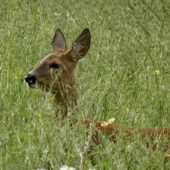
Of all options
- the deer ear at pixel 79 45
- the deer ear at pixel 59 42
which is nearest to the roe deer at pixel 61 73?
the deer ear at pixel 79 45

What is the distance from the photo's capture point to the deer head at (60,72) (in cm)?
378

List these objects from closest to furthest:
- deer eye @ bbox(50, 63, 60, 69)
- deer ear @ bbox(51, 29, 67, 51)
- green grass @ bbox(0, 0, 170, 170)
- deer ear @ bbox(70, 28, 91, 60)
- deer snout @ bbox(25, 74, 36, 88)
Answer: green grass @ bbox(0, 0, 170, 170) < deer snout @ bbox(25, 74, 36, 88) < deer eye @ bbox(50, 63, 60, 69) < deer ear @ bbox(70, 28, 91, 60) < deer ear @ bbox(51, 29, 67, 51)

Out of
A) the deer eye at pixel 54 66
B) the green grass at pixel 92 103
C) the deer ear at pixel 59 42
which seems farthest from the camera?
the deer ear at pixel 59 42

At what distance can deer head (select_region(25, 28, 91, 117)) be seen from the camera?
3779mm

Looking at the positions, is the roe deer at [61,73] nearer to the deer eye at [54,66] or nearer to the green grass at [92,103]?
the deer eye at [54,66]

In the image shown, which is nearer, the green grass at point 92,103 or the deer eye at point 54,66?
the green grass at point 92,103

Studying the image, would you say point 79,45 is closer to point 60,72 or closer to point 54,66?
point 54,66

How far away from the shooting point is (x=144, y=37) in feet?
21.7

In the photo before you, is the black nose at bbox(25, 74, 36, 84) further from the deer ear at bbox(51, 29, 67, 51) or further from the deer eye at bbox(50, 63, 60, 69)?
the deer ear at bbox(51, 29, 67, 51)

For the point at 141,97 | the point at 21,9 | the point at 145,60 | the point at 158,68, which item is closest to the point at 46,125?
the point at 141,97

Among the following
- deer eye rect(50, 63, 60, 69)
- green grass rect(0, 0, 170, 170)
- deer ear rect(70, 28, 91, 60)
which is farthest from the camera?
deer ear rect(70, 28, 91, 60)

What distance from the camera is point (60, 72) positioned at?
12.7 feet

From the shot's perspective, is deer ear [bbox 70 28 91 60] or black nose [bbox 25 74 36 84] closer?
black nose [bbox 25 74 36 84]

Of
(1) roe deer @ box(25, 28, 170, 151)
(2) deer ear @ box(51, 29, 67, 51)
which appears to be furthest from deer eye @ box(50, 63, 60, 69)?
(2) deer ear @ box(51, 29, 67, 51)
